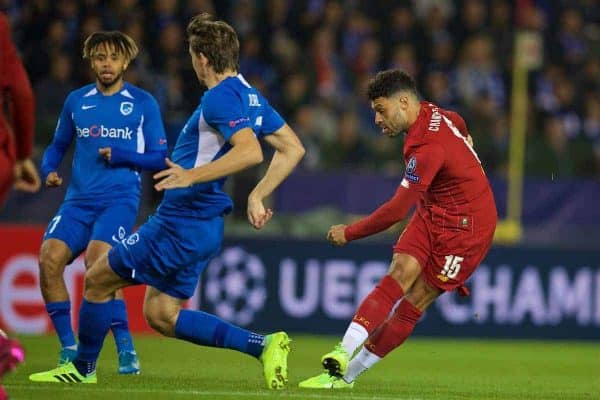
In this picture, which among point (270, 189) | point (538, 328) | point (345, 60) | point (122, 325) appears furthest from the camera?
point (345, 60)

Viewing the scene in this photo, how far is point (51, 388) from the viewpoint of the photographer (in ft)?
25.6

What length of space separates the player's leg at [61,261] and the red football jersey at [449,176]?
2.44 meters

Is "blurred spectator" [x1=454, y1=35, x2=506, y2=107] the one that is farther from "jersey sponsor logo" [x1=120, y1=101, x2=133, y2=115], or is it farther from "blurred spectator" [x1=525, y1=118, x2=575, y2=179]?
"jersey sponsor logo" [x1=120, y1=101, x2=133, y2=115]

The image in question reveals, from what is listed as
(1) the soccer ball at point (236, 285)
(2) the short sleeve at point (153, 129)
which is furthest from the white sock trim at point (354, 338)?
(1) the soccer ball at point (236, 285)

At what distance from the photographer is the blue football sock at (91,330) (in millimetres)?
8016

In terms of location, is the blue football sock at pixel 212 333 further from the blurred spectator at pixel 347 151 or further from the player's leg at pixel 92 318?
the blurred spectator at pixel 347 151

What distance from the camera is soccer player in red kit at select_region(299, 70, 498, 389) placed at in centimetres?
834

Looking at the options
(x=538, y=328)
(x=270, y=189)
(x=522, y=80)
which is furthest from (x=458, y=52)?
(x=270, y=189)

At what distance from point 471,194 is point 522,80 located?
1023 centimetres

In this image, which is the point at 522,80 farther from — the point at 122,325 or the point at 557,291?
the point at 122,325

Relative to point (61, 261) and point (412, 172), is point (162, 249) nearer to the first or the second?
point (61, 261)

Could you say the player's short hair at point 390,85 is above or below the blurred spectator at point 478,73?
below

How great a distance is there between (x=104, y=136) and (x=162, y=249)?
5.77 feet

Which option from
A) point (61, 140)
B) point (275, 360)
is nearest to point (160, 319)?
point (275, 360)
